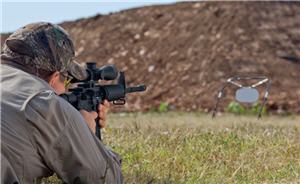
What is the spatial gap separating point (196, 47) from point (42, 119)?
91.3 ft

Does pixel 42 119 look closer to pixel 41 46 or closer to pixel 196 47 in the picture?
pixel 41 46

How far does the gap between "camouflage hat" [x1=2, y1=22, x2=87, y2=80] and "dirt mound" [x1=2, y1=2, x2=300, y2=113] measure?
69.2 feet

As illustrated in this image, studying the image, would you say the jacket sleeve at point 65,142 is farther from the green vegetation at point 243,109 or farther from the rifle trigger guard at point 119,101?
the green vegetation at point 243,109

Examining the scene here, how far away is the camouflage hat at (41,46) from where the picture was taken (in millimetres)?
4438

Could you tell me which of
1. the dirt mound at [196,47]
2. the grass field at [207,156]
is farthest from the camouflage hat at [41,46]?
the dirt mound at [196,47]

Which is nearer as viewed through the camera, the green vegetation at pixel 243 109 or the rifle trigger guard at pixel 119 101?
the rifle trigger guard at pixel 119 101

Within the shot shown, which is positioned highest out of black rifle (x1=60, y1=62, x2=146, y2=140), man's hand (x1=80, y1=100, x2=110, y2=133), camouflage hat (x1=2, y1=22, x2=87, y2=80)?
camouflage hat (x1=2, y1=22, x2=87, y2=80)

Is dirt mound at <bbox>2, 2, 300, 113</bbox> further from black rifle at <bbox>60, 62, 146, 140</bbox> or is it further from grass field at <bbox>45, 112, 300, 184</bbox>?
black rifle at <bbox>60, 62, 146, 140</bbox>

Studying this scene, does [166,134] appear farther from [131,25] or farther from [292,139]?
[131,25]

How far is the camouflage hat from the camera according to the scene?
175 inches

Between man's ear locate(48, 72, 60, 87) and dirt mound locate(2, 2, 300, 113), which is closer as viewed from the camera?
man's ear locate(48, 72, 60, 87)

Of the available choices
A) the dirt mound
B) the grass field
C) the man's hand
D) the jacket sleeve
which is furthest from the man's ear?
the dirt mound

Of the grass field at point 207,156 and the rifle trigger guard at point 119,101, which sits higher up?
the rifle trigger guard at point 119,101

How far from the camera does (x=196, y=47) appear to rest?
31922 millimetres
